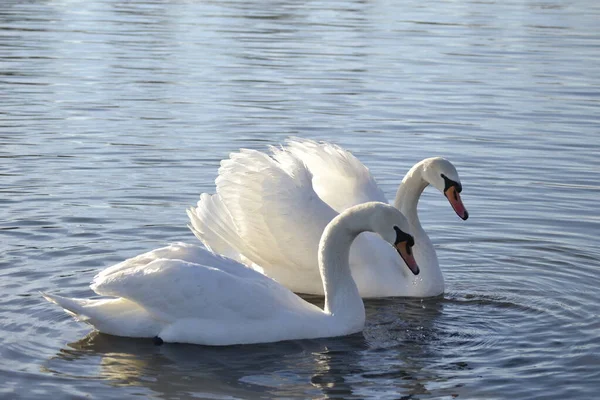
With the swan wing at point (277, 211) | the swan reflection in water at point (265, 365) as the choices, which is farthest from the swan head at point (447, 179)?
the swan reflection in water at point (265, 365)

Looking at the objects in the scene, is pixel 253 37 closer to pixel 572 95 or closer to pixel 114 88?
pixel 114 88

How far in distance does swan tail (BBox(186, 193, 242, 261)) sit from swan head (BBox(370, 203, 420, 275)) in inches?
75.4

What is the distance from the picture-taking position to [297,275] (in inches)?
399

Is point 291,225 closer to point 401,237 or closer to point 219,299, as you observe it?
point 401,237

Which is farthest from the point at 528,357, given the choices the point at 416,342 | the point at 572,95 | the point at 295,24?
the point at 295,24

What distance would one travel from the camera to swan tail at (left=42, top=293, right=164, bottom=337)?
8.43 m

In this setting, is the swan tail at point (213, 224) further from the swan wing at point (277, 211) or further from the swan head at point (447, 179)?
the swan head at point (447, 179)

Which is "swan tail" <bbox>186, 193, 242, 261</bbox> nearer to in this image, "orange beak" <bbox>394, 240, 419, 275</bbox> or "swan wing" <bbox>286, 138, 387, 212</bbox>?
"swan wing" <bbox>286, 138, 387, 212</bbox>

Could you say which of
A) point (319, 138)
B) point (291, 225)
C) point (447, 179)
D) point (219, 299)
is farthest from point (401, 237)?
point (319, 138)

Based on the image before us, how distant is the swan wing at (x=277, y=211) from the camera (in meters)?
9.85

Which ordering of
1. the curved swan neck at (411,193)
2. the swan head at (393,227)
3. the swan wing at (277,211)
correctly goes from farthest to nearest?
1. the curved swan neck at (411,193)
2. the swan wing at (277,211)
3. the swan head at (393,227)

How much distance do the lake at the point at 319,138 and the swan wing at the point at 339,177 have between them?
1.01 metres

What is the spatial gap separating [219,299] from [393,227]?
1.28 meters

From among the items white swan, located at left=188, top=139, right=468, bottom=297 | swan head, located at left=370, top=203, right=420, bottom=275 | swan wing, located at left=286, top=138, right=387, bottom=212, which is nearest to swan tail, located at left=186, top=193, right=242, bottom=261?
white swan, located at left=188, top=139, right=468, bottom=297
